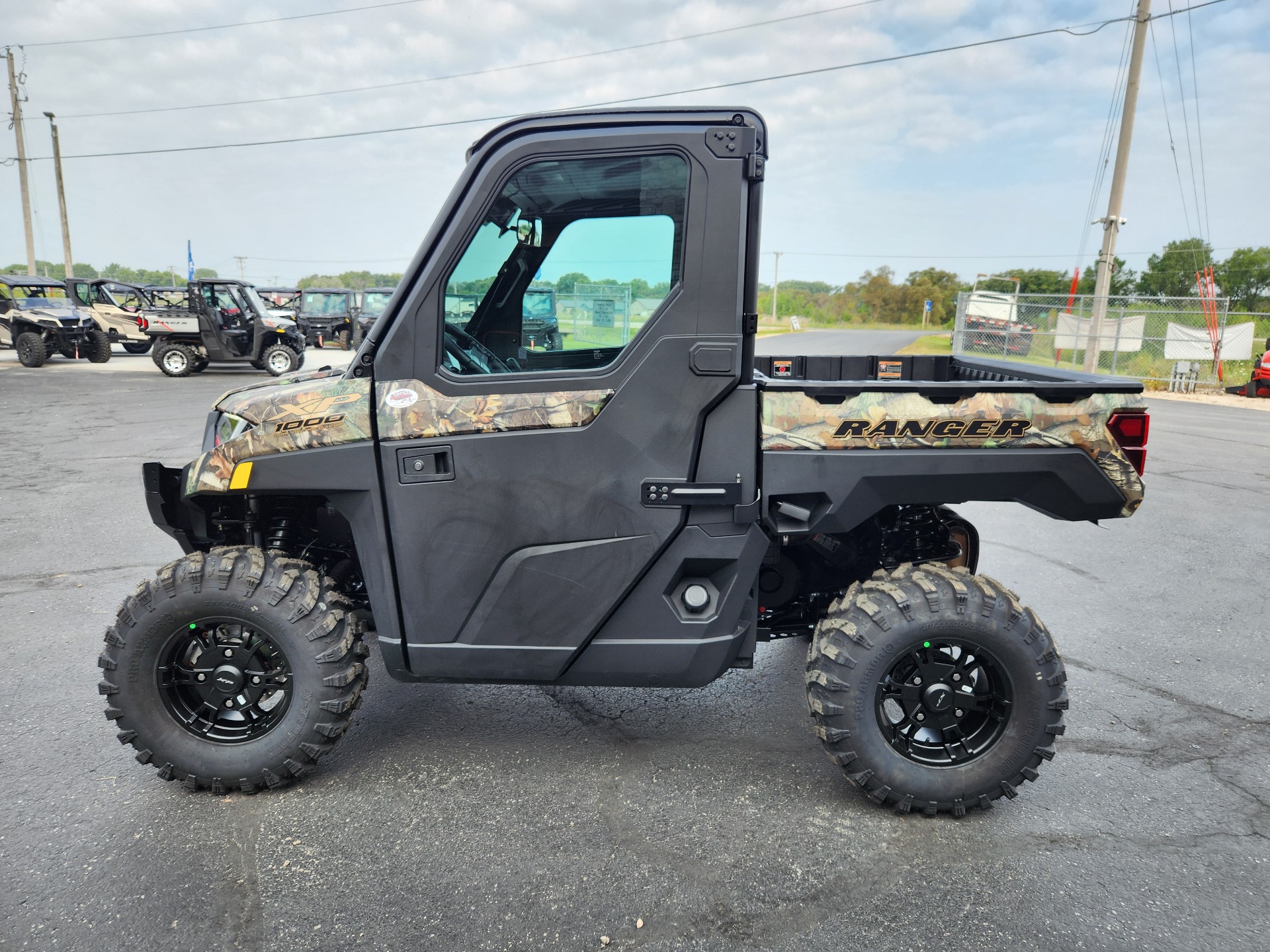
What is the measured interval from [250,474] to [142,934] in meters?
1.41

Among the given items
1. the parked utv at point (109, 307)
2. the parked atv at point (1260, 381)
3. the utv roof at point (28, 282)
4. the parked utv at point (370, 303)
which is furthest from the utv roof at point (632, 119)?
the parked utv at point (370, 303)

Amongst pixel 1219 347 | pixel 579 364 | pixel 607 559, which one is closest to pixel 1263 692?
pixel 607 559

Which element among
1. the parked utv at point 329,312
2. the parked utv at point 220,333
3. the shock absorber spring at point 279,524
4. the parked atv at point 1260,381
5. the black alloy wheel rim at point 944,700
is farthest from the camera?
the parked utv at point 329,312

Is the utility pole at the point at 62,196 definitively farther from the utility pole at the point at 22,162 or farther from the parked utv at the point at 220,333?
the parked utv at the point at 220,333

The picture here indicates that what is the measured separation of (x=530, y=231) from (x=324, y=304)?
28672mm

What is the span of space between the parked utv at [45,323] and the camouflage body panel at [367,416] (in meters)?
22.2

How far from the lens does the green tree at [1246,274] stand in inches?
2045

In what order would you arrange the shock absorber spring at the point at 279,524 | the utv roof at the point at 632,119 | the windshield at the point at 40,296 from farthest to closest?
the windshield at the point at 40,296 < the shock absorber spring at the point at 279,524 < the utv roof at the point at 632,119

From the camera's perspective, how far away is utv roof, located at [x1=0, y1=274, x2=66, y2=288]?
72.4 ft

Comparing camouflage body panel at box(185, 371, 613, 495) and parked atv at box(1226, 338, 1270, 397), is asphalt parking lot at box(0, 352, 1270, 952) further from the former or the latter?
parked atv at box(1226, 338, 1270, 397)

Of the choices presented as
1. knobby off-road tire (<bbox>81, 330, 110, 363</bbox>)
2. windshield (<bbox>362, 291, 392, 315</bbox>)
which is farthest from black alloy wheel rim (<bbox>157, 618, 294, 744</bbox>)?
windshield (<bbox>362, 291, 392, 315</bbox>)

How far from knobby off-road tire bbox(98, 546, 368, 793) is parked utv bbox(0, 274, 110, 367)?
870 inches

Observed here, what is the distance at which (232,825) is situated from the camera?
287cm

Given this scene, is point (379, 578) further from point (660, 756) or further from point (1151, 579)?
point (1151, 579)
